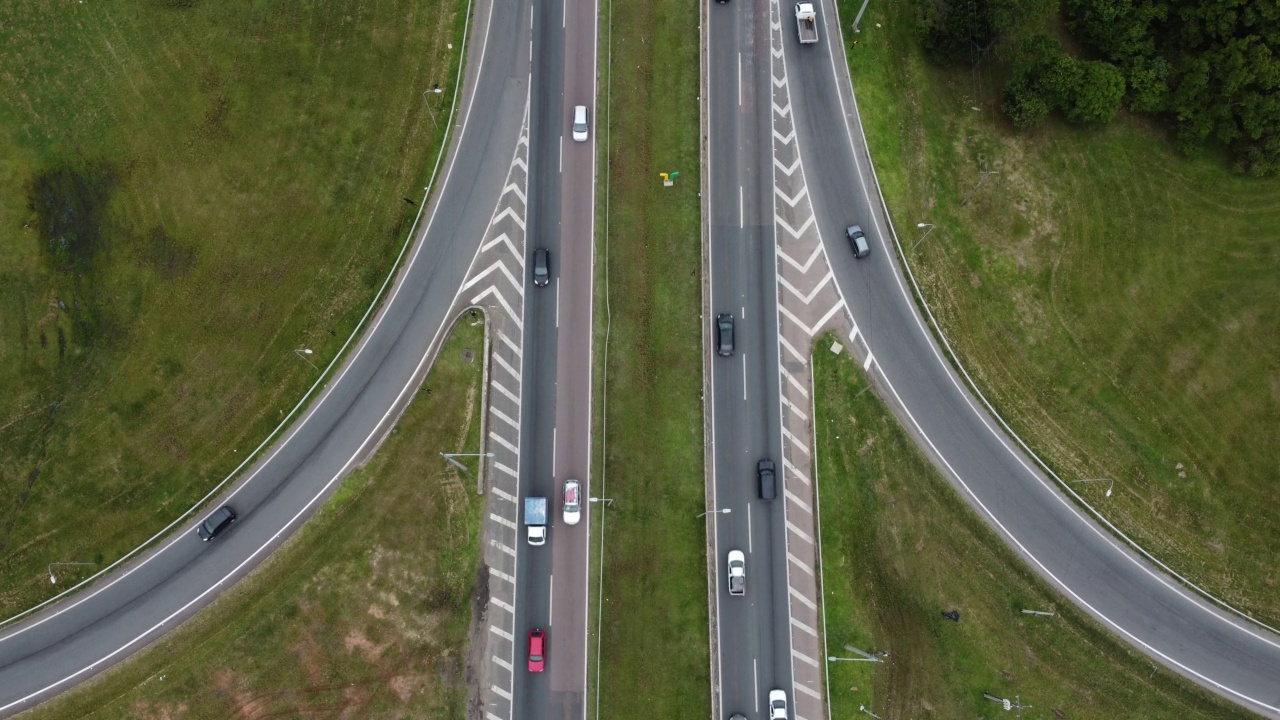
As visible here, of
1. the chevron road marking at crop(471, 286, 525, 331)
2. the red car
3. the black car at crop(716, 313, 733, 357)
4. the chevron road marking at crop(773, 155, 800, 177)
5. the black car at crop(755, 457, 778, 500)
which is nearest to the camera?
the red car

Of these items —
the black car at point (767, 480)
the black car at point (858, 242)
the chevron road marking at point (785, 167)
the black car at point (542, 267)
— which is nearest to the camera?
the black car at point (767, 480)

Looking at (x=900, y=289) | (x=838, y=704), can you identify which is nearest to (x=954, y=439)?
(x=900, y=289)

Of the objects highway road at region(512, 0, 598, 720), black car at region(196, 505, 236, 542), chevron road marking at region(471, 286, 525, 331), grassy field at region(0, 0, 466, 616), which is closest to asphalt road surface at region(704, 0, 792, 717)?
highway road at region(512, 0, 598, 720)

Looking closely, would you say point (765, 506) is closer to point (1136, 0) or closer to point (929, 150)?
point (929, 150)

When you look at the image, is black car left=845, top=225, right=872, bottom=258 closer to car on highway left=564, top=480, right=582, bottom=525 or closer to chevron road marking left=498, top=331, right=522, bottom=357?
chevron road marking left=498, top=331, right=522, bottom=357

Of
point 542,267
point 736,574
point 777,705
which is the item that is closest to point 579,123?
point 542,267

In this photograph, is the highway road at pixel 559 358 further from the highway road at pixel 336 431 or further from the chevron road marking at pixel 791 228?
the chevron road marking at pixel 791 228

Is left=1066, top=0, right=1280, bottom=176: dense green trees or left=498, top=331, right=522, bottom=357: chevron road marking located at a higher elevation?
left=1066, top=0, right=1280, bottom=176: dense green trees

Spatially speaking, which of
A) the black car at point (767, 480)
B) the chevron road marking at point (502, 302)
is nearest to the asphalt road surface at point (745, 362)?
the black car at point (767, 480)
